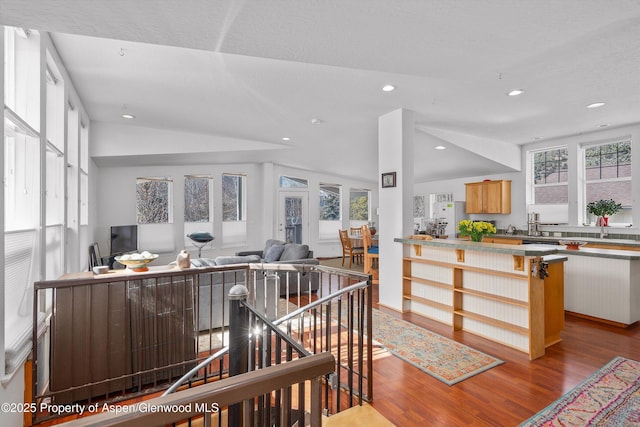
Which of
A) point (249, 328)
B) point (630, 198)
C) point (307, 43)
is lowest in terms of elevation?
point (249, 328)

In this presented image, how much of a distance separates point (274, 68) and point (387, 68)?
136 cm

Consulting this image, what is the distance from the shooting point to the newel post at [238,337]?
165 centimetres

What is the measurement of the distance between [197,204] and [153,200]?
101 centimetres

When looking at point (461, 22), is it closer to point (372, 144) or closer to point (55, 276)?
point (55, 276)

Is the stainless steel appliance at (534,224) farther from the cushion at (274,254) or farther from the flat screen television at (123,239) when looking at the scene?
the flat screen television at (123,239)

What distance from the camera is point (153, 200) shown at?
7.42 m

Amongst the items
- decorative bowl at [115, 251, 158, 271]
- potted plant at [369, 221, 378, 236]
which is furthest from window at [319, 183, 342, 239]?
decorative bowl at [115, 251, 158, 271]

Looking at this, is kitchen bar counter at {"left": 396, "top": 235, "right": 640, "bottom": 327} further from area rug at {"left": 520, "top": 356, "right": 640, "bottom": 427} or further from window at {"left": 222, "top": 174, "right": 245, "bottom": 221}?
window at {"left": 222, "top": 174, "right": 245, "bottom": 221}

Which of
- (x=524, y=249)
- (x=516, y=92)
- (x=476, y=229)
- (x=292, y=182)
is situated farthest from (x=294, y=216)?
(x=524, y=249)

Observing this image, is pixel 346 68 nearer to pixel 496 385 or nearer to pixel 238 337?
pixel 238 337

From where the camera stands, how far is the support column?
441 centimetres

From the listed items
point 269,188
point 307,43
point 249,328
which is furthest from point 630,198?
point 269,188

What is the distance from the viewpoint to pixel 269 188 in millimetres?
8469

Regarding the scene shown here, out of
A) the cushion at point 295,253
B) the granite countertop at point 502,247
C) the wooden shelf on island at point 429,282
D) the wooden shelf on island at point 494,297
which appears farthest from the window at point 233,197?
the wooden shelf on island at point 494,297
